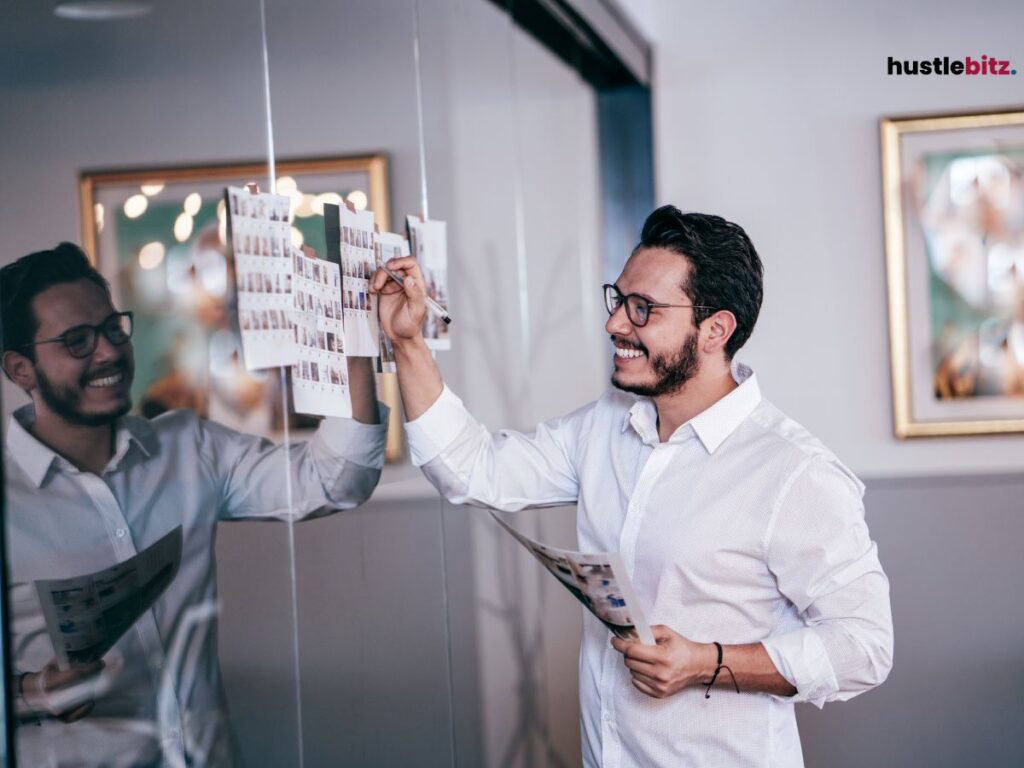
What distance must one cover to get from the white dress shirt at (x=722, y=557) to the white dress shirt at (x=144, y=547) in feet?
1.78

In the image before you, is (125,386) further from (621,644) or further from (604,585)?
(621,644)

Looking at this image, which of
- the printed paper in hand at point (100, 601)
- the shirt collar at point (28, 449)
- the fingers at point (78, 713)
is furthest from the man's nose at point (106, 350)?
the fingers at point (78, 713)

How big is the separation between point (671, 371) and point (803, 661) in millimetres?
537

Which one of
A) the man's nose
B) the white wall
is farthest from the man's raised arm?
the white wall

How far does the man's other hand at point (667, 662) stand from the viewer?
177 cm

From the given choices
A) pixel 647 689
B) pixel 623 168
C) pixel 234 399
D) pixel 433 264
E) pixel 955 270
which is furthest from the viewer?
pixel 623 168

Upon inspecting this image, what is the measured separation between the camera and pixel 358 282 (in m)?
1.89

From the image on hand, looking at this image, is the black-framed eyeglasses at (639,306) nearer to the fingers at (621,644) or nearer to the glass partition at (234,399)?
the glass partition at (234,399)

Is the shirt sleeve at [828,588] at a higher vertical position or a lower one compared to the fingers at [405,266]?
lower

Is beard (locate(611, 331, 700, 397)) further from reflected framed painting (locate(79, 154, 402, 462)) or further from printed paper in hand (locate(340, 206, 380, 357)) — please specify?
reflected framed painting (locate(79, 154, 402, 462))

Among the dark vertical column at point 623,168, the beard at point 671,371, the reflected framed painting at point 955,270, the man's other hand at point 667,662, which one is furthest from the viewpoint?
the dark vertical column at point 623,168

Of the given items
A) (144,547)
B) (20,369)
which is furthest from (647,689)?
(20,369)

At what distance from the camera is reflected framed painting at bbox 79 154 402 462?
1.28 m

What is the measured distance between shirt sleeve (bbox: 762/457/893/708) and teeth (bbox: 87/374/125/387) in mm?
1054
